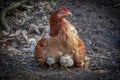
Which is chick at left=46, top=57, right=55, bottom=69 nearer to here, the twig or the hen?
the hen

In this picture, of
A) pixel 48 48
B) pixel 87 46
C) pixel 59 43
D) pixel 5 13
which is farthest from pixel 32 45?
pixel 5 13

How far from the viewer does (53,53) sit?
6285 millimetres

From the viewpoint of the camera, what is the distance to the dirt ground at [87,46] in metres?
5.95

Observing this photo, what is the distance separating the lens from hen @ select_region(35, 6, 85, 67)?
6.26m

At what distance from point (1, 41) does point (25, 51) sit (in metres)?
0.61

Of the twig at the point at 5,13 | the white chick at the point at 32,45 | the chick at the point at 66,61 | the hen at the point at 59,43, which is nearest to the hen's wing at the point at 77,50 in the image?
the hen at the point at 59,43

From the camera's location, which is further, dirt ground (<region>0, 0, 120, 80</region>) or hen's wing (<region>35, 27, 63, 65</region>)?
hen's wing (<region>35, 27, 63, 65</region>)

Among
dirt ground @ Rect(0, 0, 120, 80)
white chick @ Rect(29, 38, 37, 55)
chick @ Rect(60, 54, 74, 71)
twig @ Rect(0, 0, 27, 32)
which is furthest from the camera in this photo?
twig @ Rect(0, 0, 27, 32)

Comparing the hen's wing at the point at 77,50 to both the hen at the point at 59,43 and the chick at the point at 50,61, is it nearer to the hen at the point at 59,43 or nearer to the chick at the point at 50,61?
the hen at the point at 59,43

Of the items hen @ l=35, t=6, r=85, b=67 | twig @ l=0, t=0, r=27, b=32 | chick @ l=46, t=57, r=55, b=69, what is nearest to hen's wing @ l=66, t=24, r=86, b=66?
hen @ l=35, t=6, r=85, b=67

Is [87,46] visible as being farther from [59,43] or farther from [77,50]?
[59,43]

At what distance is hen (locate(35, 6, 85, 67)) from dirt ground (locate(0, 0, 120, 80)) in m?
0.21

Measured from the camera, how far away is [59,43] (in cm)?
626

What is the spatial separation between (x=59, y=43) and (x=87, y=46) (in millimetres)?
1228
